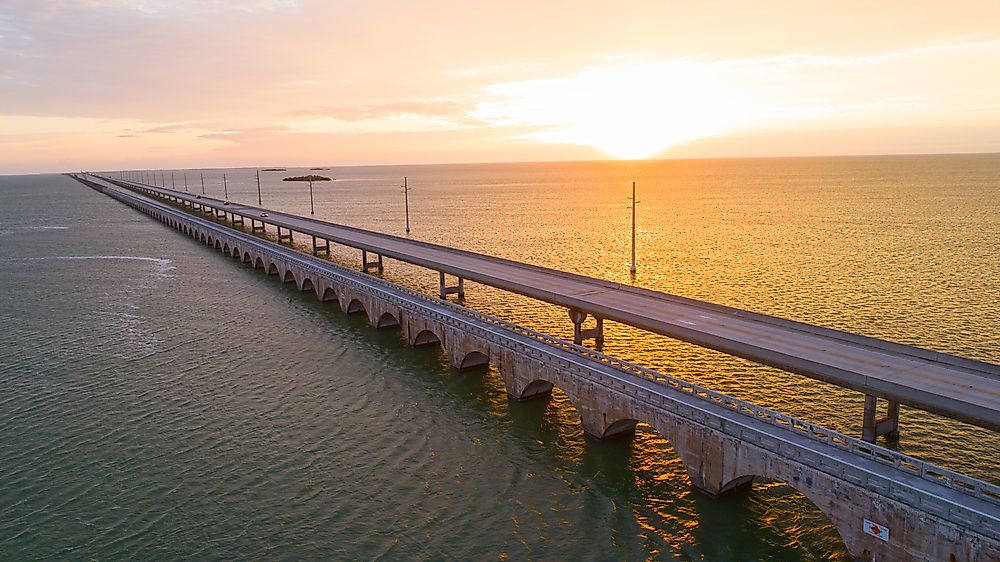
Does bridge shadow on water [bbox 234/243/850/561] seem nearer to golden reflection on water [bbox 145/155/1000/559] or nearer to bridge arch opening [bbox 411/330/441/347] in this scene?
golden reflection on water [bbox 145/155/1000/559]

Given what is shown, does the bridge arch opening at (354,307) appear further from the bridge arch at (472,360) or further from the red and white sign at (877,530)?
the red and white sign at (877,530)

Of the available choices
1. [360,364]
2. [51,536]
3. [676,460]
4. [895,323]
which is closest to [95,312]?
[360,364]

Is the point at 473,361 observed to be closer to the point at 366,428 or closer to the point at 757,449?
the point at 366,428

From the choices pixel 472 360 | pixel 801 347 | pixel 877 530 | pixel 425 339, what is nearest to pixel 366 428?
pixel 472 360

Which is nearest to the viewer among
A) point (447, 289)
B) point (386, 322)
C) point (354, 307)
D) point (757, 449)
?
point (757, 449)

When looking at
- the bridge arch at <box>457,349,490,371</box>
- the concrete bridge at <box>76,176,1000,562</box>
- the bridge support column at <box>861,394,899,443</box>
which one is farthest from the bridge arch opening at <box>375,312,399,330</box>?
the bridge support column at <box>861,394,899,443</box>

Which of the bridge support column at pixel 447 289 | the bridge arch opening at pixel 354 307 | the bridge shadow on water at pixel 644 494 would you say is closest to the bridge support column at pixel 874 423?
the bridge shadow on water at pixel 644 494
